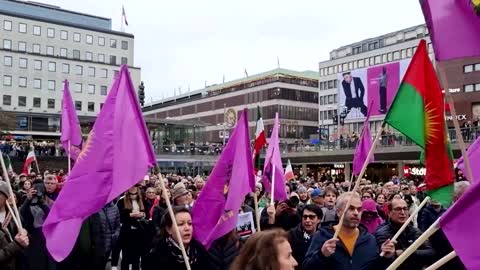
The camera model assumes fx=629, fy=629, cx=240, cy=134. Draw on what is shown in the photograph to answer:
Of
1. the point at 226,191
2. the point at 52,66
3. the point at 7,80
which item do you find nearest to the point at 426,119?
the point at 226,191

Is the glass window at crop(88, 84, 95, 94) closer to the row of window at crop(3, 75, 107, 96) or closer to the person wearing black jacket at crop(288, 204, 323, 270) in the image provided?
the row of window at crop(3, 75, 107, 96)

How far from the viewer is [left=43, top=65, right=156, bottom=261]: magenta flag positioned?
218 inches

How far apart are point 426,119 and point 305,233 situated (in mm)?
2113

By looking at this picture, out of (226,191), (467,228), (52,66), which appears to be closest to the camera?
(467,228)

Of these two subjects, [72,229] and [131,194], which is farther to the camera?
[131,194]

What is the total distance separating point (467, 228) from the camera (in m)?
3.70

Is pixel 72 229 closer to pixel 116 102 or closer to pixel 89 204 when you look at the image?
pixel 89 204

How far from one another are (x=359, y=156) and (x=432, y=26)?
9.66 metres

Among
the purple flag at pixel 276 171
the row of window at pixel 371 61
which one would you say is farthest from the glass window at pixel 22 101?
the purple flag at pixel 276 171

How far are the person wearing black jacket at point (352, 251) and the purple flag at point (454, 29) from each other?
1.46 m

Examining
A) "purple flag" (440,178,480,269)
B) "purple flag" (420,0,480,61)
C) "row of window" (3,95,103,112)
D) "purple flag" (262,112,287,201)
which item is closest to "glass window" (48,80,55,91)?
"row of window" (3,95,103,112)

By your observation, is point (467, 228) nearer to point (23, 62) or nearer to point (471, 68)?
point (471, 68)

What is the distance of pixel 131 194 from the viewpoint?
10.3m

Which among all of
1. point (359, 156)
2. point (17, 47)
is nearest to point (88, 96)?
point (17, 47)
